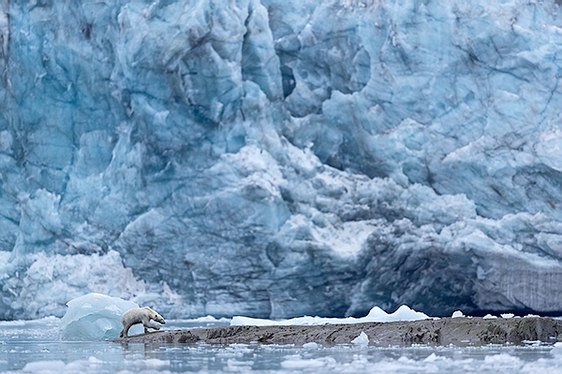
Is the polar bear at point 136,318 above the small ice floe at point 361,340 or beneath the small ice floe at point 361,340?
above

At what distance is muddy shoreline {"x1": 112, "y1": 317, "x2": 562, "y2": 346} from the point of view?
9438mm

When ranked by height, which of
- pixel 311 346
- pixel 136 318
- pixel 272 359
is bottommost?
pixel 272 359

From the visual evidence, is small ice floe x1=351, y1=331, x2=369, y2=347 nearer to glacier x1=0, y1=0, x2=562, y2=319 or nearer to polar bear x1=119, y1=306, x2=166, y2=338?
polar bear x1=119, y1=306, x2=166, y2=338

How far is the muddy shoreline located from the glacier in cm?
434

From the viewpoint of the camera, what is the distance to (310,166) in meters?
14.8

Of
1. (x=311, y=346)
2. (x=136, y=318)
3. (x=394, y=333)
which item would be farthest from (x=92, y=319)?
(x=394, y=333)

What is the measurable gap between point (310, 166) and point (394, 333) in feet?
17.4

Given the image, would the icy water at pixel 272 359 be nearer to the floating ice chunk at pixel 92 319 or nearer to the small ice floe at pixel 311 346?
the small ice floe at pixel 311 346

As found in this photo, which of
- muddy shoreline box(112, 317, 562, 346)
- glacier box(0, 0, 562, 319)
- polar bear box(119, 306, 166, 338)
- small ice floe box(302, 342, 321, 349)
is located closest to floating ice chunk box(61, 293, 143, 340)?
polar bear box(119, 306, 166, 338)

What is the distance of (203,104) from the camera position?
1477 cm

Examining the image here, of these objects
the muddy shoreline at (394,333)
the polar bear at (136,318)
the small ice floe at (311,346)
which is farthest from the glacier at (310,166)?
the small ice floe at (311,346)

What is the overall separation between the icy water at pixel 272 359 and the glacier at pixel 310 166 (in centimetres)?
493

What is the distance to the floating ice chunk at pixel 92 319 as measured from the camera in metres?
11.1

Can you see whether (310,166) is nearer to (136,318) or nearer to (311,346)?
(136,318)
